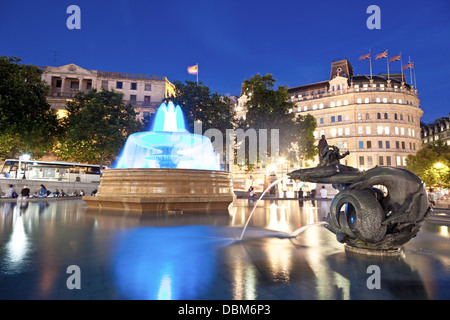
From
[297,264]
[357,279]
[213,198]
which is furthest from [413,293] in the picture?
[213,198]

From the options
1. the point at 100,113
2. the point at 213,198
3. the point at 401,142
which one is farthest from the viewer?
the point at 401,142

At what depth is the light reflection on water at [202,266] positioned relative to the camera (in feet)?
8.11

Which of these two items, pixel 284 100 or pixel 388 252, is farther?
pixel 284 100

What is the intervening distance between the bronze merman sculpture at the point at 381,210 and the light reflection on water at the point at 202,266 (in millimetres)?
341

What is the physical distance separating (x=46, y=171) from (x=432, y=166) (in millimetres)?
46460

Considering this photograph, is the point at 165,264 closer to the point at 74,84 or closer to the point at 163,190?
the point at 163,190

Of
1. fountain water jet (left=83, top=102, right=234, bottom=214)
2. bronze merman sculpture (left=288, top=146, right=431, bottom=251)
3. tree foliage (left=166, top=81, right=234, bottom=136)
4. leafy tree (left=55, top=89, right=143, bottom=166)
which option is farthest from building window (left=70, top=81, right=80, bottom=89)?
bronze merman sculpture (left=288, top=146, right=431, bottom=251)

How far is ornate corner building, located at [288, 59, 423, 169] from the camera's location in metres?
54.8

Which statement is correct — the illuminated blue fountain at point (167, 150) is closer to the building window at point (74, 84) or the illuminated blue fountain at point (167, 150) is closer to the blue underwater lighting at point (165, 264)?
the blue underwater lighting at point (165, 264)

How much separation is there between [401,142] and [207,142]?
182 ft

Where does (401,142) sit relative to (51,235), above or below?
above

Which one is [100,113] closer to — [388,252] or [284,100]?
[284,100]

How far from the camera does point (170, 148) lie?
13.6 metres

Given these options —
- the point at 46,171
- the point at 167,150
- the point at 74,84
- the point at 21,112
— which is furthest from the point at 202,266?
the point at 74,84
